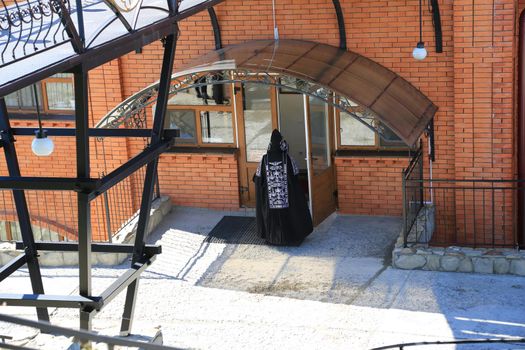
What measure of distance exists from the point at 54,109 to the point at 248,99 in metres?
2.74

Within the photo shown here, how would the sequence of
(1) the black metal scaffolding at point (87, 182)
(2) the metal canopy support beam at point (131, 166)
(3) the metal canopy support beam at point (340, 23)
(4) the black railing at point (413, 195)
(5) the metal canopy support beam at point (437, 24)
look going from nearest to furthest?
1. (1) the black metal scaffolding at point (87, 182)
2. (2) the metal canopy support beam at point (131, 166)
3. (4) the black railing at point (413, 195)
4. (5) the metal canopy support beam at point (437, 24)
5. (3) the metal canopy support beam at point (340, 23)

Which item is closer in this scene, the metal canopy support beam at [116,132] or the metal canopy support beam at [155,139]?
the metal canopy support beam at [155,139]

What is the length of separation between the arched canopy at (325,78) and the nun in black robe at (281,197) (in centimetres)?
90

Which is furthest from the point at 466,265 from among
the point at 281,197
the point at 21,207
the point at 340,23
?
the point at 21,207

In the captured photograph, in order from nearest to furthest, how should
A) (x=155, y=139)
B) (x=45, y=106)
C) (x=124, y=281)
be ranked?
(x=124, y=281) → (x=155, y=139) → (x=45, y=106)

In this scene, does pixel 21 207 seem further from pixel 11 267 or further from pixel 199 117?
pixel 199 117

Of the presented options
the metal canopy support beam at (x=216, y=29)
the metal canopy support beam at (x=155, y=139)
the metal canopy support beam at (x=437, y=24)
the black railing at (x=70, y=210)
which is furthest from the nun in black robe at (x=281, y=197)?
the metal canopy support beam at (x=155, y=139)

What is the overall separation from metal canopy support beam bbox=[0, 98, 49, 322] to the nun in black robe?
11.0 ft

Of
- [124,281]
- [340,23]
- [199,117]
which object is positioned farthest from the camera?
[199,117]

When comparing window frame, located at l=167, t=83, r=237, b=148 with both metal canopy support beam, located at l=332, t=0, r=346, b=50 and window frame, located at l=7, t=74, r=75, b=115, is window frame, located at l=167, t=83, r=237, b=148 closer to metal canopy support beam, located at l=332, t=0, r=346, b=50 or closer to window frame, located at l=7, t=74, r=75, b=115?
window frame, located at l=7, t=74, r=75, b=115

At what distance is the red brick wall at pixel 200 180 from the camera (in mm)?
12602

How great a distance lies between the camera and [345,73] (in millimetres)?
10820

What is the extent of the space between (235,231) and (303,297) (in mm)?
2213

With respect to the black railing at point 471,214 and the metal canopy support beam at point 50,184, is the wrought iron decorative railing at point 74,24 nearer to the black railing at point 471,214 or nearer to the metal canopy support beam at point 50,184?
the metal canopy support beam at point 50,184
